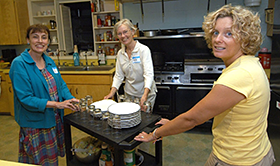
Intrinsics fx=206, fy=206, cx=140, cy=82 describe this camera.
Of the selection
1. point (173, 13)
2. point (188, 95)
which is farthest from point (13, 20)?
point (188, 95)

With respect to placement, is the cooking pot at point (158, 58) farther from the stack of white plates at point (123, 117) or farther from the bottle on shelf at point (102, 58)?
the stack of white plates at point (123, 117)

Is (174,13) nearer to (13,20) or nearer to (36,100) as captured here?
(36,100)

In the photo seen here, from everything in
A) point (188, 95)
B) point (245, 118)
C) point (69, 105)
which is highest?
point (245, 118)

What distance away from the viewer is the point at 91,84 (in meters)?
3.45

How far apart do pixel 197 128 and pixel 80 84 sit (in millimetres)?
2048

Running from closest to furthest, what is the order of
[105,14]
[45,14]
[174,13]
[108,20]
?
[174,13], [108,20], [105,14], [45,14]

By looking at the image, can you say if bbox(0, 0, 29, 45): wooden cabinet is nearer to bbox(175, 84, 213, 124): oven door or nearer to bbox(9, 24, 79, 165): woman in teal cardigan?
bbox(9, 24, 79, 165): woman in teal cardigan

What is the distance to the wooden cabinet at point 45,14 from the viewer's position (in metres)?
4.25

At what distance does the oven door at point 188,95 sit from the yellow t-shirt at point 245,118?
1.95m

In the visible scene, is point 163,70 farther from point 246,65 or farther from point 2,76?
point 2,76

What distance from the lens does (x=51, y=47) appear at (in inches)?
178

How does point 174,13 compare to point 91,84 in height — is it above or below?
above

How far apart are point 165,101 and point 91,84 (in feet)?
4.15

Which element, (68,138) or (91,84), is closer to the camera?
(68,138)
